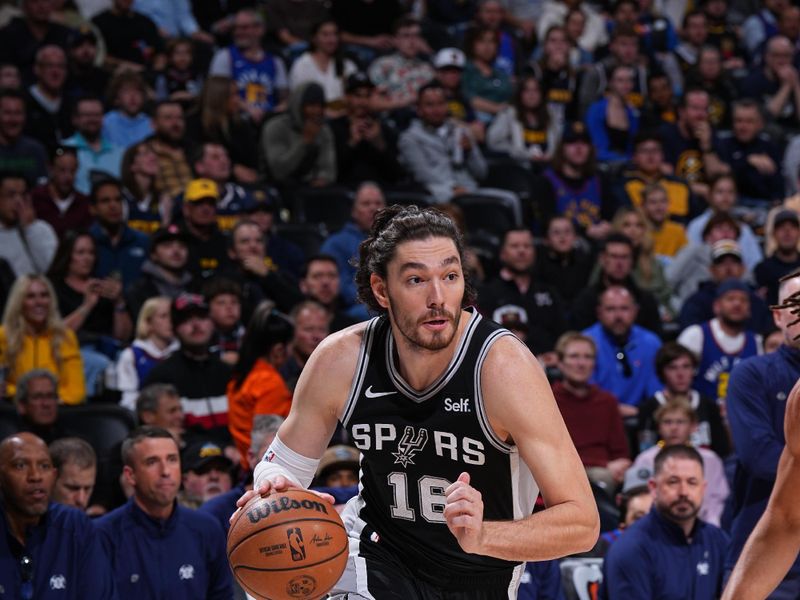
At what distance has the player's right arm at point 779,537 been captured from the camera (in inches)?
140

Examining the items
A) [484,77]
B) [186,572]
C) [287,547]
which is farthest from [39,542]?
[484,77]

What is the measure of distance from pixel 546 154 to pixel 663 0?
5186mm

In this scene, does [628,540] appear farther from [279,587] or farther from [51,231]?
[51,231]

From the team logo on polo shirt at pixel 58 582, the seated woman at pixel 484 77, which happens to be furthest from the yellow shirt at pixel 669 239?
the team logo on polo shirt at pixel 58 582

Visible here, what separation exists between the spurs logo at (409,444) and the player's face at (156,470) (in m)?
2.75

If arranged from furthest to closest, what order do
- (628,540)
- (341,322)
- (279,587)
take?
(341,322), (628,540), (279,587)

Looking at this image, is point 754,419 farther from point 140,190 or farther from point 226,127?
point 226,127

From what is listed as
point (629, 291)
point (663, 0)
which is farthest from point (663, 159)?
point (663, 0)

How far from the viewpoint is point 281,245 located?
34.6ft

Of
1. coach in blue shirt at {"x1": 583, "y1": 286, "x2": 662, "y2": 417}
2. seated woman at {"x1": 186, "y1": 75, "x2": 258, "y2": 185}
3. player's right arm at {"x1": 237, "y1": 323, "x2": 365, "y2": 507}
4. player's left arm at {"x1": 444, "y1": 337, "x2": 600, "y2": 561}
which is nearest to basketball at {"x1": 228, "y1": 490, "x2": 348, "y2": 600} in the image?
player's right arm at {"x1": 237, "y1": 323, "x2": 365, "y2": 507}

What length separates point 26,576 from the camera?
631 cm

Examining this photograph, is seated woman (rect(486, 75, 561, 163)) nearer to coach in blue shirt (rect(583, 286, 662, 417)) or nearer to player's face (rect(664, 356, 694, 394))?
coach in blue shirt (rect(583, 286, 662, 417))

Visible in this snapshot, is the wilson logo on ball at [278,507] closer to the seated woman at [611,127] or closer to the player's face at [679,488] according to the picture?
the player's face at [679,488]

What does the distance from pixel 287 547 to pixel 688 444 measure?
467 cm
